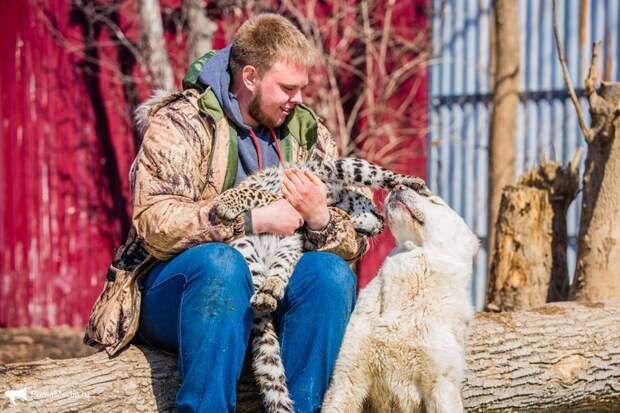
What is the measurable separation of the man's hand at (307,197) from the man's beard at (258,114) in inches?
13.4

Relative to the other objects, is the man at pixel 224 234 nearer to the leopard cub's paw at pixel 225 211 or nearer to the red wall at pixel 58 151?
the leopard cub's paw at pixel 225 211

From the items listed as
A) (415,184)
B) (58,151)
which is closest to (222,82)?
(415,184)

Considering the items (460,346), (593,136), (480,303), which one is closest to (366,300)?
(460,346)

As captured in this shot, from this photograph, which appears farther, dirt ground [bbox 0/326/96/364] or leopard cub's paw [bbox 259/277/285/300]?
dirt ground [bbox 0/326/96/364]

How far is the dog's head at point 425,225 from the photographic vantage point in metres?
4.19

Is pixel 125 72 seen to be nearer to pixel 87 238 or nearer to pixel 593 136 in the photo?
pixel 87 238

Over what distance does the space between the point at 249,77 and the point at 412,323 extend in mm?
1238

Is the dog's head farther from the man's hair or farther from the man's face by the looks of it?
the man's hair

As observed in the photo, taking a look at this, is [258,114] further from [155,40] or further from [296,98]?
[155,40]

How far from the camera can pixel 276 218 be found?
160 inches

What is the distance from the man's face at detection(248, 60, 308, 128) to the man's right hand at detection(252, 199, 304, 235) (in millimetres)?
450

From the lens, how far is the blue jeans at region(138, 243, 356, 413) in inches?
145

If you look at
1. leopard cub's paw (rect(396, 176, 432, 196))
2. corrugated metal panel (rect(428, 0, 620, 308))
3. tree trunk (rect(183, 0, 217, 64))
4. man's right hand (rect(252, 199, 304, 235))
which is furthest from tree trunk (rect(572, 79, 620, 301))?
tree trunk (rect(183, 0, 217, 64))

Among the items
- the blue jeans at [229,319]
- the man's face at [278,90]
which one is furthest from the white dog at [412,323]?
the man's face at [278,90]
